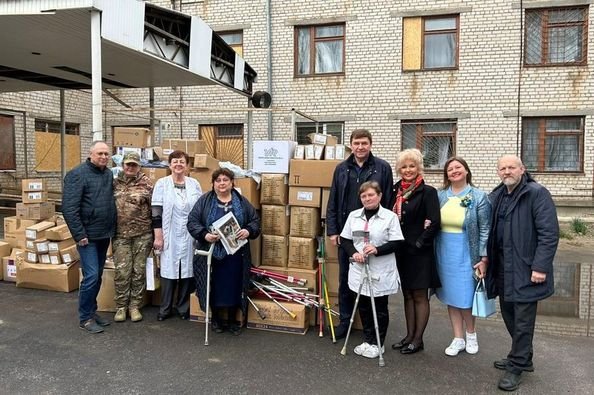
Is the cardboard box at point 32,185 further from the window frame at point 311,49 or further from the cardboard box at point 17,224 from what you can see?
the window frame at point 311,49

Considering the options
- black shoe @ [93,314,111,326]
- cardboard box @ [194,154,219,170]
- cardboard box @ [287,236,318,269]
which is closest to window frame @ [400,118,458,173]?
cardboard box @ [194,154,219,170]

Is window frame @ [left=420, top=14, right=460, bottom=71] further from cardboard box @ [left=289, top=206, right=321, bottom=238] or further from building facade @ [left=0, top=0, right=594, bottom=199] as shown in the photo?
cardboard box @ [left=289, top=206, right=321, bottom=238]

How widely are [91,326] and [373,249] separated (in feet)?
8.87

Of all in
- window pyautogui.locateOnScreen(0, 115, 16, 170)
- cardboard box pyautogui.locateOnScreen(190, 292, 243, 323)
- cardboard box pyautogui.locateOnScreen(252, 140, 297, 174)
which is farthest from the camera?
window pyautogui.locateOnScreen(0, 115, 16, 170)

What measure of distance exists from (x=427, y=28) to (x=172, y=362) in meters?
10.4

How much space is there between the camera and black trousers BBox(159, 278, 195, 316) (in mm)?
4660

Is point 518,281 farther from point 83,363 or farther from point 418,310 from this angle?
point 83,363

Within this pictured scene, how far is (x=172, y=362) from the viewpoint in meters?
3.67

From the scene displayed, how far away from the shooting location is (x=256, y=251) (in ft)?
15.3

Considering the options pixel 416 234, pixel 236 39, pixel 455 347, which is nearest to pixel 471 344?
pixel 455 347

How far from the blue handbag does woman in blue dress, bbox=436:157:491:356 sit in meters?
0.06

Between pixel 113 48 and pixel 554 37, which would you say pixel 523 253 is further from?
pixel 554 37

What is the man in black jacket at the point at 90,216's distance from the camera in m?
4.08

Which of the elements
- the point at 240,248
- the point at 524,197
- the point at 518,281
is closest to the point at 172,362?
the point at 240,248
